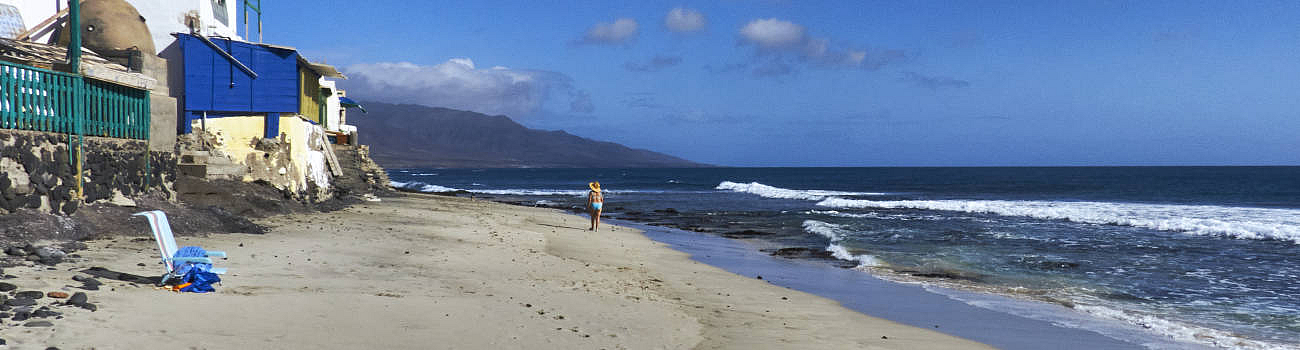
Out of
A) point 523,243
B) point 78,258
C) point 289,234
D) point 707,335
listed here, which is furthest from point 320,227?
point 707,335

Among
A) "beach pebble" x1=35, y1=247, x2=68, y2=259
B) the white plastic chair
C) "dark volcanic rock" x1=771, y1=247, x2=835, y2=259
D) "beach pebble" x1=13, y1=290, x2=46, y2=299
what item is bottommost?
"dark volcanic rock" x1=771, y1=247, x2=835, y2=259

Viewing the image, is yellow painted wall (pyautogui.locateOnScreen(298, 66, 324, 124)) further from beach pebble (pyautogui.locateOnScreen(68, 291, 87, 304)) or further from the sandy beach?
beach pebble (pyautogui.locateOnScreen(68, 291, 87, 304))

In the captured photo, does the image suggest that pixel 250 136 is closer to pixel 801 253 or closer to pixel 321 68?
pixel 321 68

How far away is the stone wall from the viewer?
1039 centimetres

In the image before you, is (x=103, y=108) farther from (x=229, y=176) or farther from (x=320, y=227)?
(x=229, y=176)

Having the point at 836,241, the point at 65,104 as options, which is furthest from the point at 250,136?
the point at 836,241

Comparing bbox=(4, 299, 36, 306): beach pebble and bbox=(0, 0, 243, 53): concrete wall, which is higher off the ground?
bbox=(0, 0, 243, 53): concrete wall

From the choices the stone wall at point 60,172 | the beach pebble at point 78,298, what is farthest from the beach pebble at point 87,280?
the stone wall at point 60,172

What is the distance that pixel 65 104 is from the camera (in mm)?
11781

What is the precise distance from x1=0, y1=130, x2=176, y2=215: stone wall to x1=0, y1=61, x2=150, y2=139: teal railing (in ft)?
0.69

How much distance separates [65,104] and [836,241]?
54.2 ft

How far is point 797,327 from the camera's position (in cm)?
847

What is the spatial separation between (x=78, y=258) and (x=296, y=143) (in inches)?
568

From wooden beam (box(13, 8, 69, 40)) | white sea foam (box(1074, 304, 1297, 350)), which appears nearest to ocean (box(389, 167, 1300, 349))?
white sea foam (box(1074, 304, 1297, 350))
